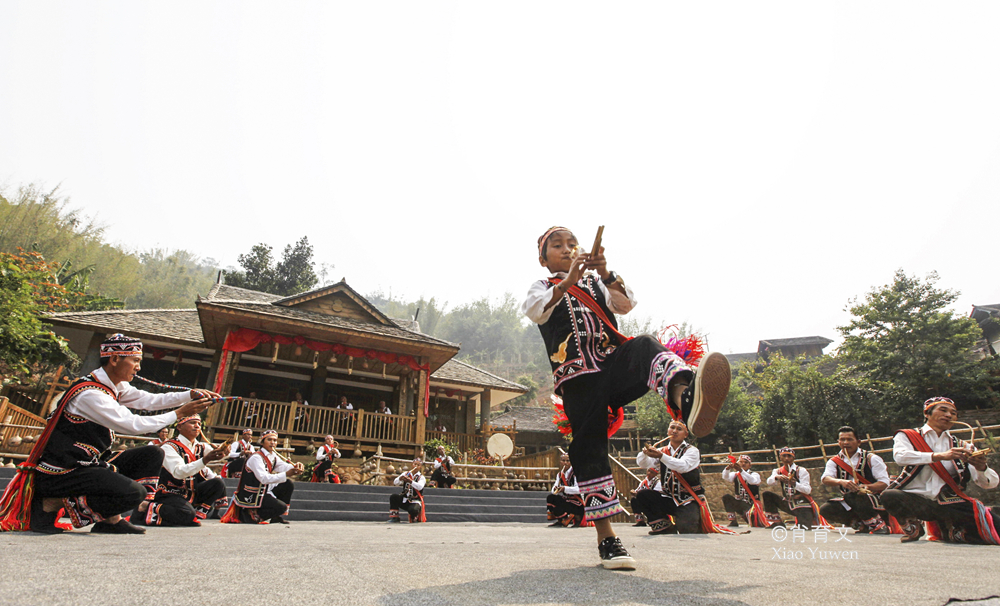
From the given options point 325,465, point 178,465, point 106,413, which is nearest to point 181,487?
point 178,465

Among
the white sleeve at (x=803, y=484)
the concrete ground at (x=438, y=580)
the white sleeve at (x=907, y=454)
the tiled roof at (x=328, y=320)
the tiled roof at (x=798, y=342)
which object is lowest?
the concrete ground at (x=438, y=580)

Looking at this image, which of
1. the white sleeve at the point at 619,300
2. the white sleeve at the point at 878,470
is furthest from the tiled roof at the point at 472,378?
the white sleeve at the point at 619,300

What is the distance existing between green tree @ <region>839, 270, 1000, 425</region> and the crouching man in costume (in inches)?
1008

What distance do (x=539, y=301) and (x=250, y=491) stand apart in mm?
6137

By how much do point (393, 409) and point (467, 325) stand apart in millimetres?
70841

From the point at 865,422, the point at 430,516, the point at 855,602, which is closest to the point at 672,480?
the point at 855,602

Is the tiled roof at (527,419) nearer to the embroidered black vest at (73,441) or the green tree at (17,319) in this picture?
the green tree at (17,319)

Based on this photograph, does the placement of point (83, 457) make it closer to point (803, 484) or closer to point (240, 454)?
point (240, 454)

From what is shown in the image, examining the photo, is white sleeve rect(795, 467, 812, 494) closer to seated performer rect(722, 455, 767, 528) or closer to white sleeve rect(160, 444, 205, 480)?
seated performer rect(722, 455, 767, 528)

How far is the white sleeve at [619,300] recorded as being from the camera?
2.91 metres

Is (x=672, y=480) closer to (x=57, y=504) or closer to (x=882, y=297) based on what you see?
(x=57, y=504)

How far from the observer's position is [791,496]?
8703mm

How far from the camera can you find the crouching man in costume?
10.0 ft

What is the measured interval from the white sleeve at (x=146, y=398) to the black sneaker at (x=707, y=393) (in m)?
3.13
